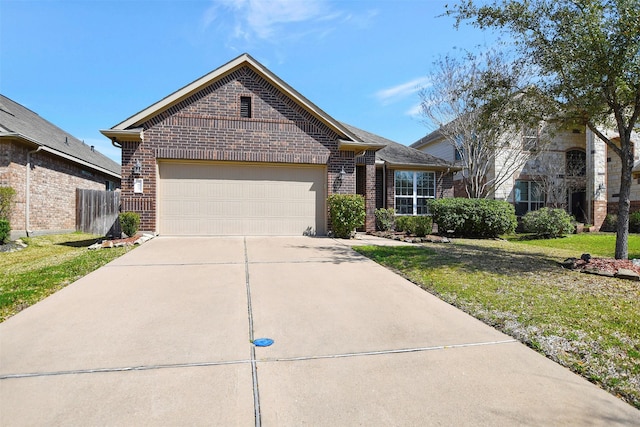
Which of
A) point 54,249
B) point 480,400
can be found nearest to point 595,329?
point 480,400

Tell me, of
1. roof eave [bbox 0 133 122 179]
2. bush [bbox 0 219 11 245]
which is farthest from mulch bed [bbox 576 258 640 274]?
roof eave [bbox 0 133 122 179]

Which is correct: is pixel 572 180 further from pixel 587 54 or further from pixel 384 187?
pixel 587 54

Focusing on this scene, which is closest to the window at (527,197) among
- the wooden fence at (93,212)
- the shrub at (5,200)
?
the wooden fence at (93,212)

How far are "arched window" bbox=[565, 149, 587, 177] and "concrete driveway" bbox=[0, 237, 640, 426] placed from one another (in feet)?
62.5

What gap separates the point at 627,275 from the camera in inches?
257

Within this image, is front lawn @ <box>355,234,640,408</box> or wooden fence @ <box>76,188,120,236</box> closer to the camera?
front lawn @ <box>355,234,640,408</box>

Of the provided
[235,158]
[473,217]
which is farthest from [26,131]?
[473,217]

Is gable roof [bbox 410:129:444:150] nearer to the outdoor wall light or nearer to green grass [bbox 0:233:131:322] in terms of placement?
the outdoor wall light

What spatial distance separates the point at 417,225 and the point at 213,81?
851cm

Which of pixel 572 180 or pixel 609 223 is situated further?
pixel 572 180

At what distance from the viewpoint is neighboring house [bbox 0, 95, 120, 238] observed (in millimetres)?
11901

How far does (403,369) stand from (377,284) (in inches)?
108

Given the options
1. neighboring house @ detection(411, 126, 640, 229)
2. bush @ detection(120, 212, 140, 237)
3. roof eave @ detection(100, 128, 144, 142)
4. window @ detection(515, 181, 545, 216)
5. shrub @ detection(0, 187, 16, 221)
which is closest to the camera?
bush @ detection(120, 212, 140, 237)

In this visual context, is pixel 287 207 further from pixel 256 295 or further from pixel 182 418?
pixel 182 418
